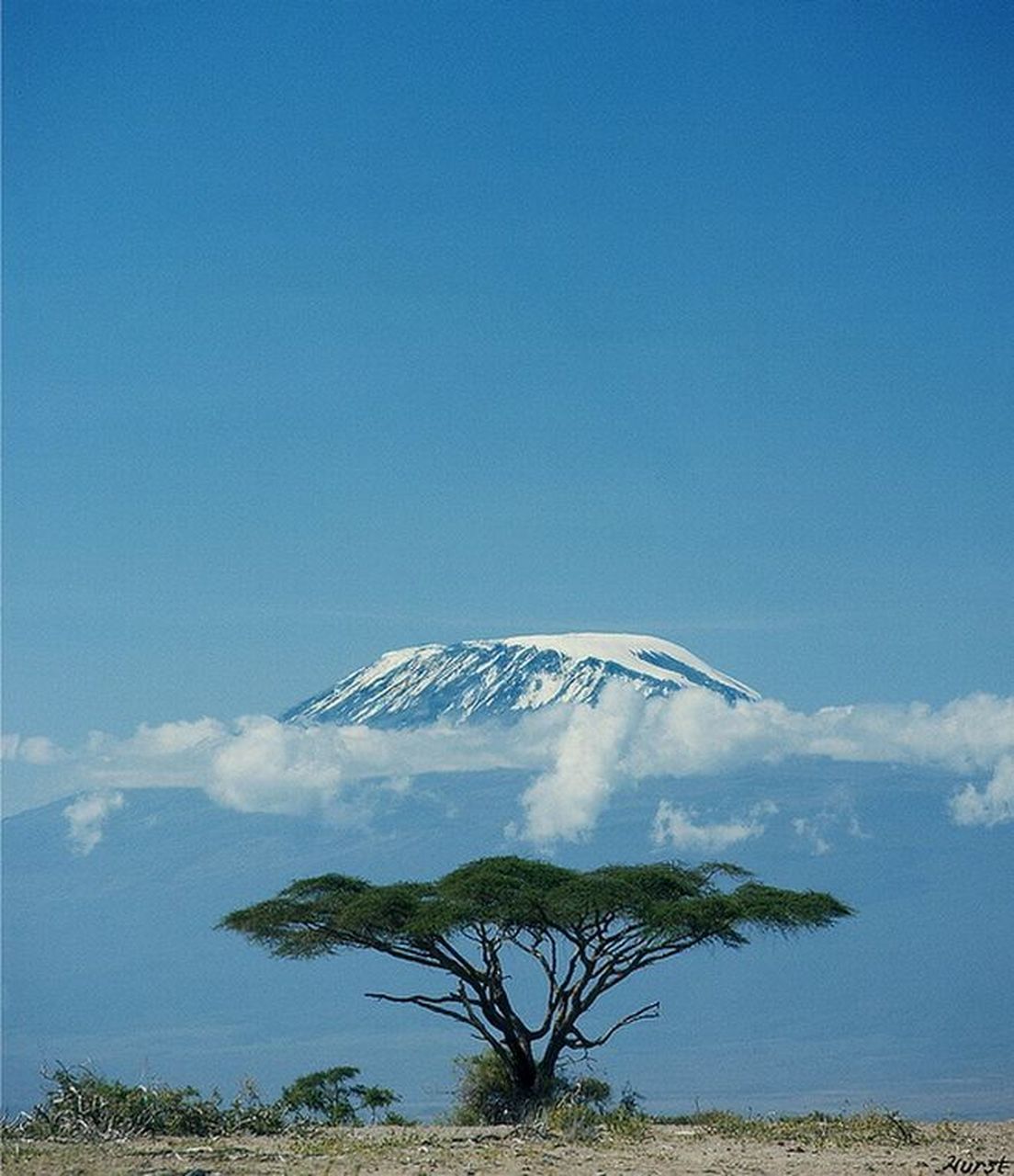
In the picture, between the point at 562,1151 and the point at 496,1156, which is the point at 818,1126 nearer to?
the point at 562,1151

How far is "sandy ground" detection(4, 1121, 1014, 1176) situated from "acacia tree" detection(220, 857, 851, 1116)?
6428 mm

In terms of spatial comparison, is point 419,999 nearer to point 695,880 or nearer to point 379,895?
point 379,895

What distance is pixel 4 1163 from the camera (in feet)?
70.6

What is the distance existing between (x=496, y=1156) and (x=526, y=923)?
12.8 m

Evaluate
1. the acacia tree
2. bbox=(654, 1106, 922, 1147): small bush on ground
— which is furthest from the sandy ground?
the acacia tree

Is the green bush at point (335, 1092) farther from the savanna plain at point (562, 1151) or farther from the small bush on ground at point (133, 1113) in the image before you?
the savanna plain at point (562, 1151)

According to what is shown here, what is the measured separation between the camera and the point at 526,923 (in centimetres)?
3741

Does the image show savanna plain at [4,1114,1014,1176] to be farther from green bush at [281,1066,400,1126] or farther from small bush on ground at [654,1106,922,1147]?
green bush at [281,1066,400,1126]

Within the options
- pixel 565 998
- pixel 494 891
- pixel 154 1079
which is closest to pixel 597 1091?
pixel 565 998

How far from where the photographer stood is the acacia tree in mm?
36375

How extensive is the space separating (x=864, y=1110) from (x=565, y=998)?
716 centimetres

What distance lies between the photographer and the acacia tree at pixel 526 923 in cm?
3638
